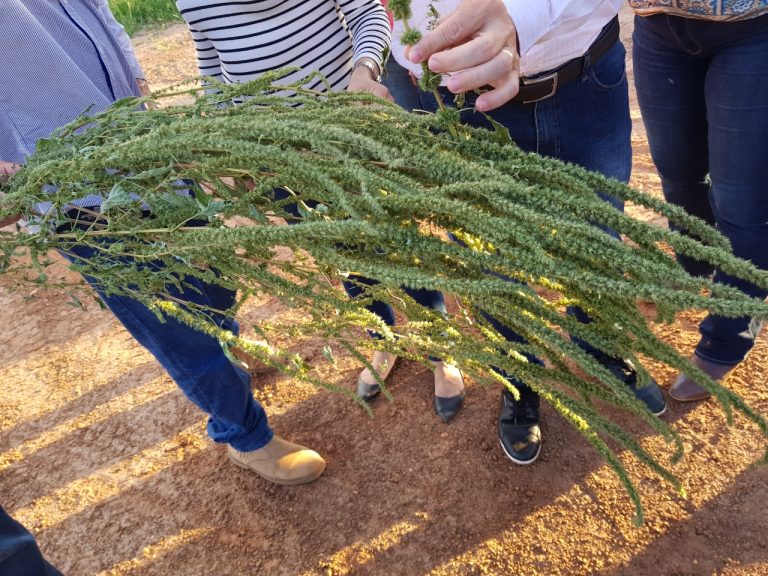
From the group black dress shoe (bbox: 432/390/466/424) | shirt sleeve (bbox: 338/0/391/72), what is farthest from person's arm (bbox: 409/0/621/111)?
black dress shoe (bbox: 432/390/466/424)

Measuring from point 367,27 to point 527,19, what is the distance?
2.42ft

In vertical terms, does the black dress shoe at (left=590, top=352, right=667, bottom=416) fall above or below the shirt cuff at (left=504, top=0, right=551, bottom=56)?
below

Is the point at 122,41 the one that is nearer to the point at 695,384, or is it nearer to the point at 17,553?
the point at 17,553

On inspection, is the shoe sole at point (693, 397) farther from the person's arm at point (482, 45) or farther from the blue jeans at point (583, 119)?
the person's arm at point (482, 45)

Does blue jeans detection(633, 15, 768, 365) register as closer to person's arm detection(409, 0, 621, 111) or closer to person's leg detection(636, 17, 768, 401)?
person's leg detection(636, 17, 768, 401)

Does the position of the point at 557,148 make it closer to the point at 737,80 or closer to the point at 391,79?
the point at 737,80

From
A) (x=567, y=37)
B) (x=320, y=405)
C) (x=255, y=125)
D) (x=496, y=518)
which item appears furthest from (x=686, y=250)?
(x=320, y=405)

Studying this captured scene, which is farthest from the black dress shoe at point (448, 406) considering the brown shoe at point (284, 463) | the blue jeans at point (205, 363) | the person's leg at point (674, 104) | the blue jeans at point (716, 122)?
the person's leg at point (674, 104)

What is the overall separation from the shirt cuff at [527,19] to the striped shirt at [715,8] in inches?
21.4

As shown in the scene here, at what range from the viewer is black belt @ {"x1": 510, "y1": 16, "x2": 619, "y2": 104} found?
146cm

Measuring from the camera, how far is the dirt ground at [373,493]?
1752 millimetres

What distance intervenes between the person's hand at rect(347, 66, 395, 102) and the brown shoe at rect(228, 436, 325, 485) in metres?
1.29

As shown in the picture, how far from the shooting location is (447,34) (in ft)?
3.06

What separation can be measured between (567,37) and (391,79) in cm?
Result: 74
